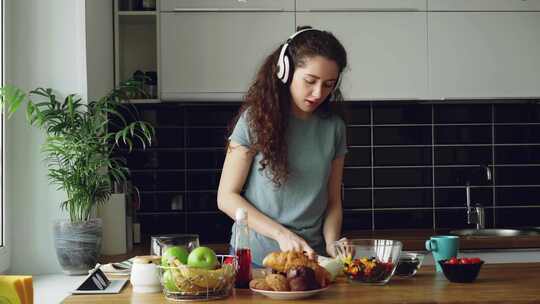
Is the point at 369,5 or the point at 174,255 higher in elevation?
the point at 369,5

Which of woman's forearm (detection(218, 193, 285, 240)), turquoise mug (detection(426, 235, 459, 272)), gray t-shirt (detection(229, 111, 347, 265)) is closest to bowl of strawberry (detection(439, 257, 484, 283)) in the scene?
turquoise mug (detection(426, 235, 459, 272))

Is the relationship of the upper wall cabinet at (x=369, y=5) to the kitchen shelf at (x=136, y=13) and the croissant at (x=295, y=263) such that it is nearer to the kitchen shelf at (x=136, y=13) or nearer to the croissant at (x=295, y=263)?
the kitchen shelf at (x=136, y=13)

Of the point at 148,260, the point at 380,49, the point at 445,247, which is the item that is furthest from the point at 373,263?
the point at 380,49

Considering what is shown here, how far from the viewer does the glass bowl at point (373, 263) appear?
6.02 feet

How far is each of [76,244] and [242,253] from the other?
111 cm

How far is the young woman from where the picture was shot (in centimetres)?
224

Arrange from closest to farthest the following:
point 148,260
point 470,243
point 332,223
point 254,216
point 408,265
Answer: point 148,260 < point 408,265 < point 254,216 < point 332,223 < point 470,243

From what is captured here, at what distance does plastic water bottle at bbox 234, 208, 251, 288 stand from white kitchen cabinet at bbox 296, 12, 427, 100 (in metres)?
1.80

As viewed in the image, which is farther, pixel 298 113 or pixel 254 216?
pixel 298 113

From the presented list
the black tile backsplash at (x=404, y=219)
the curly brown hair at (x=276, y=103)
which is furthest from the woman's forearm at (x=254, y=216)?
the black tile backsplash at (x=404, y=219)

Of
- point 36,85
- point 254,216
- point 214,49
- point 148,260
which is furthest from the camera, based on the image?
point 214,49

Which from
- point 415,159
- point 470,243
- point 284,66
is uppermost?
point 284,66

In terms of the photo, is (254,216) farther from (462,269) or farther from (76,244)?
Answer: (76,244)

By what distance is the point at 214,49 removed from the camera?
3.48 meters
